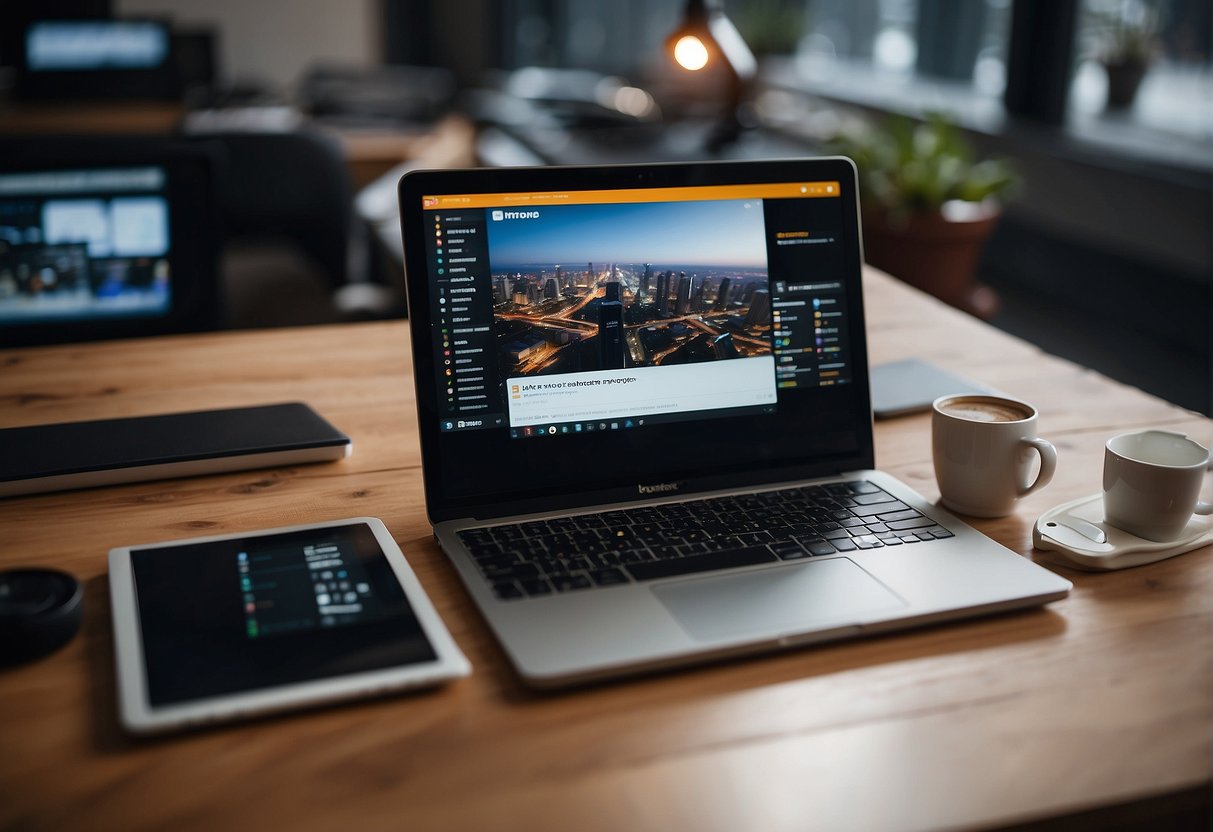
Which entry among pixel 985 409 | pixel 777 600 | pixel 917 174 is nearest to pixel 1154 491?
pixel 985 409

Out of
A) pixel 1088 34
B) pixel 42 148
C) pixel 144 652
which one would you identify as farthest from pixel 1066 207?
pixel 144 652

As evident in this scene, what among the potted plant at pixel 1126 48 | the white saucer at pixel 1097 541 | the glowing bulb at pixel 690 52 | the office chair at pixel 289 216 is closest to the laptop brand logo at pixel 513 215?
the white saucer at pixel 1097 541

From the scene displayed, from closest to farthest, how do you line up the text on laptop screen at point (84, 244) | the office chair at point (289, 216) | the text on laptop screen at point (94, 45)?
the text on laptop screen at point (84, 244), the office chair at point (289, 216), the text on laptop screen at point (94, 45)

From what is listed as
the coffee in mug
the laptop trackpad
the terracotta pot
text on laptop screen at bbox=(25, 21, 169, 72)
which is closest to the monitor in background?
text on laptop screen at bbox=(25, 21, 169, 72)

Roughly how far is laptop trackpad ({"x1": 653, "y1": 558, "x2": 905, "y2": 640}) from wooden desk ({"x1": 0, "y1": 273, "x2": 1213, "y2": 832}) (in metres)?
0.02

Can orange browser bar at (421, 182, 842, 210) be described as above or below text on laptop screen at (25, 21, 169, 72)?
below

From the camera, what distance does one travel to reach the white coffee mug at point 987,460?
0.94 meters

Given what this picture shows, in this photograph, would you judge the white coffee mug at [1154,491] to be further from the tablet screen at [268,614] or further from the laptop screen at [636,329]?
the tablet screen at [268,614]

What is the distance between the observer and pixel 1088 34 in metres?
3.75

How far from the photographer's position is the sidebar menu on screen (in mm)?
914

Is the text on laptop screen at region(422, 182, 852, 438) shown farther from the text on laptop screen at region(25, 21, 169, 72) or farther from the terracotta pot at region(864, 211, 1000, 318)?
the text on laptop screen at region(25, 21, 169, 72)

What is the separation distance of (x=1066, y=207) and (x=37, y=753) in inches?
144

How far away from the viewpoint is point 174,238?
1.55m

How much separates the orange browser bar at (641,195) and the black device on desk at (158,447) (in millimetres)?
293
